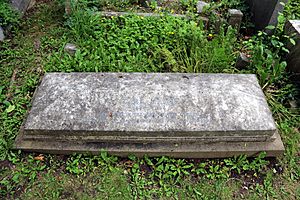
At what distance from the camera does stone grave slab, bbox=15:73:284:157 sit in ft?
7.85

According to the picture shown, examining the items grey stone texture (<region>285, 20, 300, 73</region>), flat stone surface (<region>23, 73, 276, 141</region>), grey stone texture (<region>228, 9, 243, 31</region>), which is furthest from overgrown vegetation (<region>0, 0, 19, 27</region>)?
grey stone texture (<region>285, 20, 300, 73</region>)

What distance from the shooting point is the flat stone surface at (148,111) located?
2389 millimetres

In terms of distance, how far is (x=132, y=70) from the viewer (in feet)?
10.4

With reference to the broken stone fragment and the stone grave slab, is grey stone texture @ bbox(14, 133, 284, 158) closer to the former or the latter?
the stone grave slab

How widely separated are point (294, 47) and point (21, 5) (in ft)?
12.8

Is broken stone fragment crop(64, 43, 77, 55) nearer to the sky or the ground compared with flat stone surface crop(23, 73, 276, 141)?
nearer to the ground

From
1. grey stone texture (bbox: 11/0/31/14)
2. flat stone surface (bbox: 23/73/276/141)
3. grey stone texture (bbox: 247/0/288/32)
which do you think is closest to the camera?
flat stone surface (bbox: 23/73/276/141)

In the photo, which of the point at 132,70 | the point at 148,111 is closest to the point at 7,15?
the point at 132,70

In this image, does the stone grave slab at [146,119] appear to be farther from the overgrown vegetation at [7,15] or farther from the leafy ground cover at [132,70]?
the overgrown vegetation at [7,15]

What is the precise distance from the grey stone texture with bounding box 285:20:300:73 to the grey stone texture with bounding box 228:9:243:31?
1.98 feet

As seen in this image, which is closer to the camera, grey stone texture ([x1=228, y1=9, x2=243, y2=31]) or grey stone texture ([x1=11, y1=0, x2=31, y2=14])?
grey stone texture ([x1=228, y1=9, x2=243, y2=31])

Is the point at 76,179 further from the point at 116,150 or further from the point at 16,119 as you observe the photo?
the point at 16,119

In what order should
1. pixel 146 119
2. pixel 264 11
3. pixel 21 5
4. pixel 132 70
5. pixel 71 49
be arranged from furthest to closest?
pixel 21 5 < pixel 264 11 < pixel 71 49 < pixel 132 70 < pixel 146 119

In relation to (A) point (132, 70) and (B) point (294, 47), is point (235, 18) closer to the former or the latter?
(B) point (294, 47)
